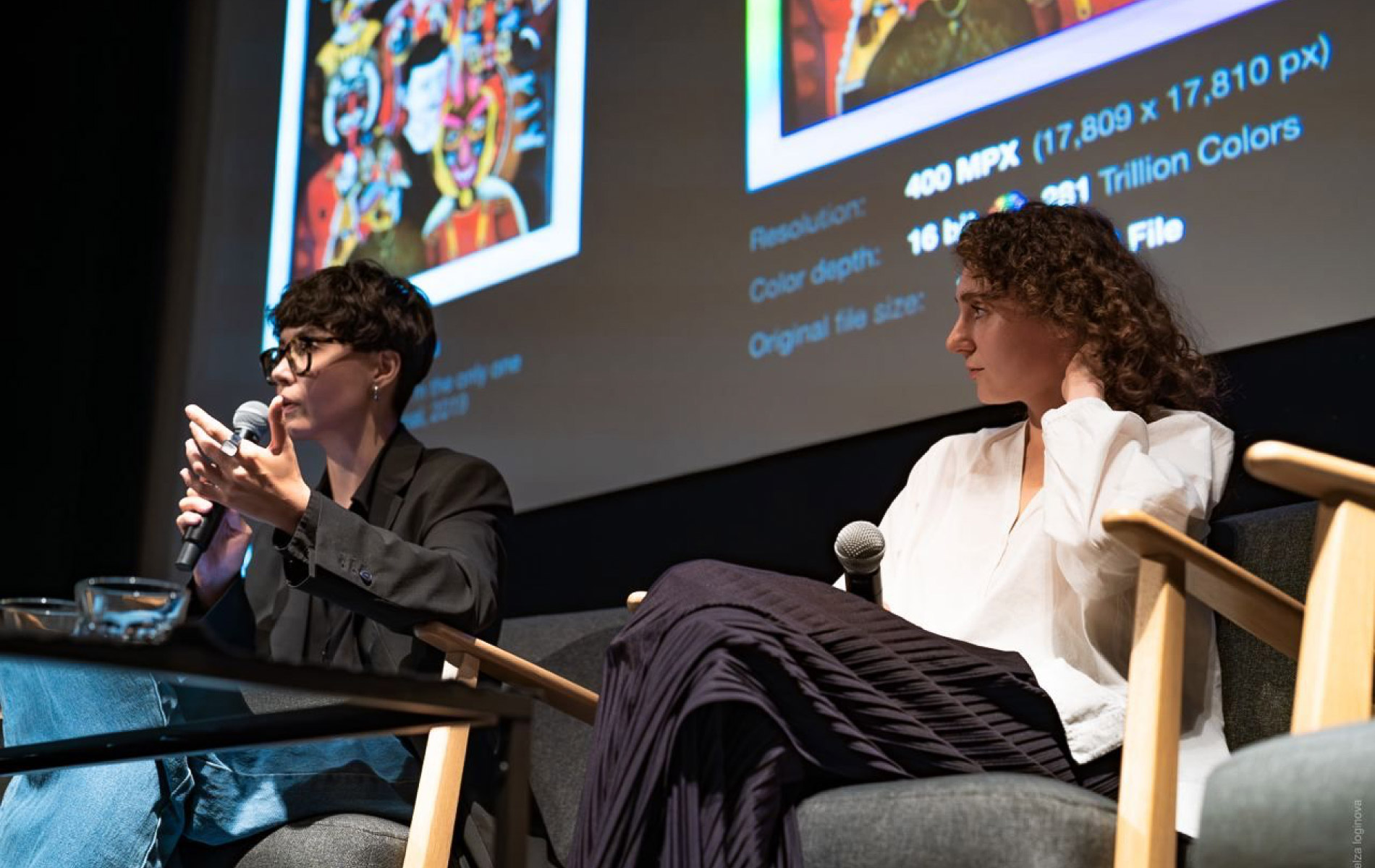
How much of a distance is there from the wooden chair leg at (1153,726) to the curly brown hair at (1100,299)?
0.62 metres

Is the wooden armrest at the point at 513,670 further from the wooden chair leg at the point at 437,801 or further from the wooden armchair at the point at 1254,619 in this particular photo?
the wooden armchair at the point at 1254,619

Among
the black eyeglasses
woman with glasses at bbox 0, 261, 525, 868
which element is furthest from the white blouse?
the black eyeglasses

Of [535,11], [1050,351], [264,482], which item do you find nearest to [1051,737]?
[1050,351]

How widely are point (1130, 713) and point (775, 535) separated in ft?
4.93

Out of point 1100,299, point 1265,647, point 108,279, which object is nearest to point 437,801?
point 1265,647

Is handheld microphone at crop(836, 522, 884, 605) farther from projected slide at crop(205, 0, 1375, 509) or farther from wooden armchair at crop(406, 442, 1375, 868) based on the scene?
projected slide at crop(205, 0, 1375, 509)

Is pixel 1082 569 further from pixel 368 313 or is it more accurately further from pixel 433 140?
pixel 433 140

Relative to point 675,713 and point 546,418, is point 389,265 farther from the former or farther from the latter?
point 675,713

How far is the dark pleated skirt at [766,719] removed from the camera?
1.33m

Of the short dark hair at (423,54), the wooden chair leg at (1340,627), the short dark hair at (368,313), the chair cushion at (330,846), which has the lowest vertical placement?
the chair cushion at (330,846)

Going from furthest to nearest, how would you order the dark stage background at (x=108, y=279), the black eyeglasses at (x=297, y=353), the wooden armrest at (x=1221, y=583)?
the dark stage background at (x=108, y=279) < the black eyeglasses at (x=297, y=353) < the wooden armrest at (x=1221, y=583)

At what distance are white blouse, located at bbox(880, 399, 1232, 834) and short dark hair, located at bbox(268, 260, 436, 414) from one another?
98 centimetres

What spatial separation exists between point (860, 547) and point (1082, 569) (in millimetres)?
259

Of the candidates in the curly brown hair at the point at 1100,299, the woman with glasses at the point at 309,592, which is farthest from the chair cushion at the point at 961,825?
the curly brown hair at the point at 1100,299
